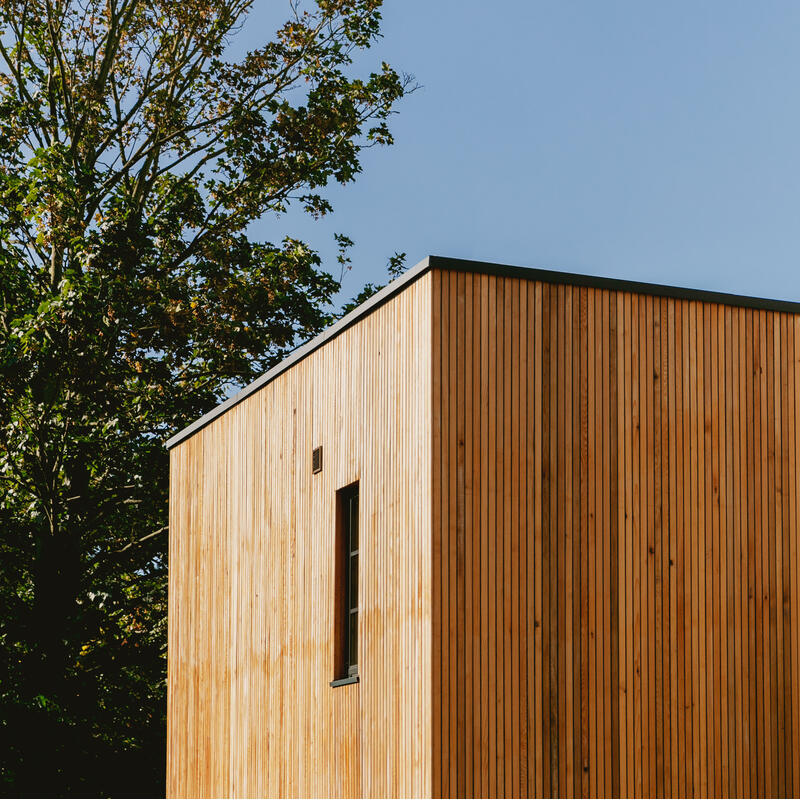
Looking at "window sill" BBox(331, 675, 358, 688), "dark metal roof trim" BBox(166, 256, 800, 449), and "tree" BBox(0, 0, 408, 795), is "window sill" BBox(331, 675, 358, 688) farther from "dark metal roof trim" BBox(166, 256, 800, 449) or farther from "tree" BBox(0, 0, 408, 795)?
"tree" BBox(0, 0, 408, 795)

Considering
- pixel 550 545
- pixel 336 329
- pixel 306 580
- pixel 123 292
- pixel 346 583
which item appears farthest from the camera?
pixel 123 292

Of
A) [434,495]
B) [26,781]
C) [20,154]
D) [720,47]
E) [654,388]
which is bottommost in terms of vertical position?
[26,781]

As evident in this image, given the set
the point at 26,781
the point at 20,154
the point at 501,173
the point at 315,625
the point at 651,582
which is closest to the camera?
the point at 651,582

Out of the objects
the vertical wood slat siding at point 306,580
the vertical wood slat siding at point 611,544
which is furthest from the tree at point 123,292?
the vertical wood slat siding at point 611,544

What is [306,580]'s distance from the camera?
8.76 metres

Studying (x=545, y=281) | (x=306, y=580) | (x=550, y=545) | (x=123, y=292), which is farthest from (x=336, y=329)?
(x=123, y=292)

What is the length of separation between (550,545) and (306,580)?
6.88ft

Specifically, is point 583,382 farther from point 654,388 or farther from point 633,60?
point 633,60

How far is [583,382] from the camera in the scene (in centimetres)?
759

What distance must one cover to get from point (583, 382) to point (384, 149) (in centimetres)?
1066

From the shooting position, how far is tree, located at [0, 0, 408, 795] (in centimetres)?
1544

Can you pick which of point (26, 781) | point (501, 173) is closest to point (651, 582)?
point (26, 781)

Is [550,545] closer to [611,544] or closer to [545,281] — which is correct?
[611,544]

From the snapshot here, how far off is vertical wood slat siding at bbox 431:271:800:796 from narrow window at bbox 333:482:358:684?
4.26 ft
